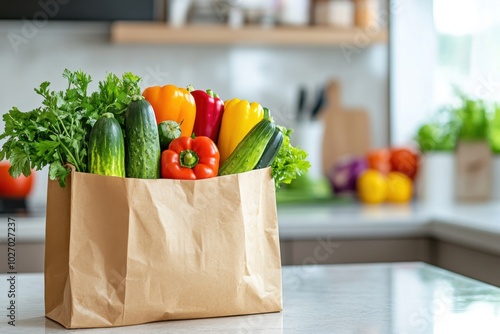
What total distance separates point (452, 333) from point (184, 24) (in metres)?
2.30

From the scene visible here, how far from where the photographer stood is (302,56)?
3.35 meters

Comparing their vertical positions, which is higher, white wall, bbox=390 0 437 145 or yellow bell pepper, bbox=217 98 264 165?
white wall, bbox=390 0 437 145

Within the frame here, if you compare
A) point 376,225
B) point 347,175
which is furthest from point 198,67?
point 376,225

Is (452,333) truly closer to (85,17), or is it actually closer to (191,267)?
(191,267)

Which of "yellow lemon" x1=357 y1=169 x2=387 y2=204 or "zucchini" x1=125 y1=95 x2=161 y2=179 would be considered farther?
"yellow lemon" x1=357 y1=169 x2=387 y2=204

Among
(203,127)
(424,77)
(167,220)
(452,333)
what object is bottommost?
(452,333)

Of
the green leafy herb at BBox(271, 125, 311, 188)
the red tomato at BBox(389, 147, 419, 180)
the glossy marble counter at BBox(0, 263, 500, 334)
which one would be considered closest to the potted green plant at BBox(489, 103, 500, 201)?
the red tomato at BBox(389, 147, 419, 180)

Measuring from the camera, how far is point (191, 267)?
1000 mm

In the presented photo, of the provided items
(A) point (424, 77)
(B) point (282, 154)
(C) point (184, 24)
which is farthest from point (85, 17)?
(B) point (282, 154)

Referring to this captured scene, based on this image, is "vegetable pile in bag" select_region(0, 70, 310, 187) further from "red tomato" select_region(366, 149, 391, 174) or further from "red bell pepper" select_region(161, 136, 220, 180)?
"red tomato" select_region(366, 149, 391, 174)

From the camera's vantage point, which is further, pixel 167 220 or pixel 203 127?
pixel 203 127

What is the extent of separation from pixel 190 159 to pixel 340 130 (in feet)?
7.79

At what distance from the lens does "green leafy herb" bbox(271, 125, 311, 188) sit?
43.3 inches

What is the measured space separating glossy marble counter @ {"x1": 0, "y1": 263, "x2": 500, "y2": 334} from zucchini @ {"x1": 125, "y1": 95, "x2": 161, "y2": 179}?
0.20 metres
